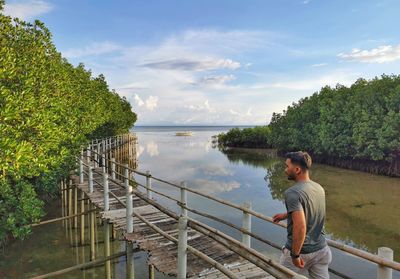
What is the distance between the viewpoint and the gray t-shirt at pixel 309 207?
152 inches

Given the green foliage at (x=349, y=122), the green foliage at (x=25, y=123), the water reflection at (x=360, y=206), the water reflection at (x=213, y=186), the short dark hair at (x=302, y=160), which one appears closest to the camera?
the short dark hair at (x=302, y=160)

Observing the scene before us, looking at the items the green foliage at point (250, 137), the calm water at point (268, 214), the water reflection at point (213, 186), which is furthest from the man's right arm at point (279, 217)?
the green foliage at point (250, 137)

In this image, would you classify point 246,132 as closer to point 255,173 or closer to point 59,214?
point 255,173

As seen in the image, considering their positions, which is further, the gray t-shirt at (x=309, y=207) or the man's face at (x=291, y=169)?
the man's face at (x=291, y=169)

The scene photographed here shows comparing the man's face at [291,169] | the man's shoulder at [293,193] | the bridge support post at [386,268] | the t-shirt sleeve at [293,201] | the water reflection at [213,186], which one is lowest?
the water reflection at [213,186]

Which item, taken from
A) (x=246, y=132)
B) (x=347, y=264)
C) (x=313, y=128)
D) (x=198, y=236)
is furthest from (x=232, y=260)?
(x=246, y=132)

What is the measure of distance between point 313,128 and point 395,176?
13814 millimetres

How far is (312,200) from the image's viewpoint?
3914 mm

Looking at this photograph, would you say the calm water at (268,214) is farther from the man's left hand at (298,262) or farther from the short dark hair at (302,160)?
the short dark hair at (302,160)

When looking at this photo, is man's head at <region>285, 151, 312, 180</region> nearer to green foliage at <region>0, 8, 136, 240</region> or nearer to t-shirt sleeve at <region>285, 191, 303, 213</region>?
t-shirt sleeve at <region>285, 191, 303, 213</region>

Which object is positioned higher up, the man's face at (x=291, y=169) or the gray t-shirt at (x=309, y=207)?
the man's face at (x=291, y=169)

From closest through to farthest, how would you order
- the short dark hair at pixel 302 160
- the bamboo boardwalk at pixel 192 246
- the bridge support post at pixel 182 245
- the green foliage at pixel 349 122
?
the short dark hair at pixel 302 160
the bamboo boardwalk at pixel 192 246
the bridge support post at pixel 182 245
the green foliage at pixel 349 122

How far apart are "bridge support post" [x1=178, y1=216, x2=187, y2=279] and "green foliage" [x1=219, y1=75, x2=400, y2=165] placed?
3025 centimetres

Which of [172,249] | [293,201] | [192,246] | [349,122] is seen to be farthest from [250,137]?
[293,201]
